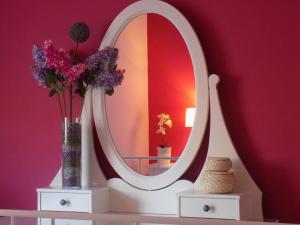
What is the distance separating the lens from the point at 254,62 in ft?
7.89

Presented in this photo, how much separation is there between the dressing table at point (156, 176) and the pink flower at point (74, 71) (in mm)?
154

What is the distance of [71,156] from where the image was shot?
250 cm

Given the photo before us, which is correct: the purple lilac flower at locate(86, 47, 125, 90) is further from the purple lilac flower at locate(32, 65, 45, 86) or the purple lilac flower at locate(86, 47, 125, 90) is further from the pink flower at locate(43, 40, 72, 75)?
the purple lilac flower at locate(32, 65, 45, 86)

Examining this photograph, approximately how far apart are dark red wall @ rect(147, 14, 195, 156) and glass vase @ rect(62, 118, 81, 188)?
0.34 meters

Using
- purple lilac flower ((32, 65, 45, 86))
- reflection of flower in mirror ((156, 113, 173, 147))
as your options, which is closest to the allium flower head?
purple lilac flower ((32, 65, 45, 86))

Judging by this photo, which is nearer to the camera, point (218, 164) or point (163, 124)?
point (218, 164)

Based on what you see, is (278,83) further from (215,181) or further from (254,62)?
(215,181)

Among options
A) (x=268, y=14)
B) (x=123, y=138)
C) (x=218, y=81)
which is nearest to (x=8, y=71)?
(x=123, y=138)

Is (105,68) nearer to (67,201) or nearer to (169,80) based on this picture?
(169,80)

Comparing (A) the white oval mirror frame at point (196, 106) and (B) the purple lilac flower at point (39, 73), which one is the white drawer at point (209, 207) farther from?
(B) the purple lilac flower at point (39, 73)

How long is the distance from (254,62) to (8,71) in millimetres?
1320

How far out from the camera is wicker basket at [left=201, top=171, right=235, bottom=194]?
221 centimetres

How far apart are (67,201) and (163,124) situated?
55 centimetres

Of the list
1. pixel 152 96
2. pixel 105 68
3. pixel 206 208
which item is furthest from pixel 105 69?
pixel 206 208
